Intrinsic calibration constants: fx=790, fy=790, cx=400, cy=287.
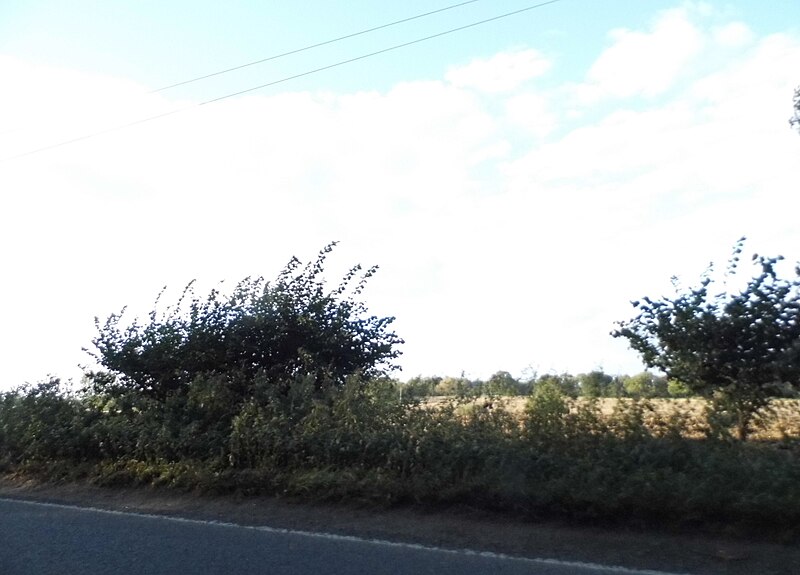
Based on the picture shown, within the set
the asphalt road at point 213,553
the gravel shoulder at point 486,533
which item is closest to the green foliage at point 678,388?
the gravel shoulder at point 486,533

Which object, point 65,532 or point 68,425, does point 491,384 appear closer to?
point 65,532

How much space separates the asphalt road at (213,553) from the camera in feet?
21.5

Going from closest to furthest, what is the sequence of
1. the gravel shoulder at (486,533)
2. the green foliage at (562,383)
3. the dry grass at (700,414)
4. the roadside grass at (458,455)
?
the gravel shoulder at (486,533) < the roadside grass at (458,455) < the dry grass at (700,414) < the green foliage at (562,383)

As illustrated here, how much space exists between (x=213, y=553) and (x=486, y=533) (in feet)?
8.44

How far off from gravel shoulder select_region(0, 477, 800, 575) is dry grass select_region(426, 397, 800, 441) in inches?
73.7

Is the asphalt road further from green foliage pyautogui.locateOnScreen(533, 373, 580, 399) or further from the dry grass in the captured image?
green foliage pyautogui.locateOnScreen(533, 373, 580, 399)

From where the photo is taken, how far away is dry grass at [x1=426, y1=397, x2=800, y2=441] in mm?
8719

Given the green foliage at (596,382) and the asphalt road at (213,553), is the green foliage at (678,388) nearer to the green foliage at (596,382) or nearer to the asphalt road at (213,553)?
the green foliage at (596,382)

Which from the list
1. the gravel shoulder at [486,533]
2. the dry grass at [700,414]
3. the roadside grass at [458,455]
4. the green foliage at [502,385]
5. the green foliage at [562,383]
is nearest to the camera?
the gravel shoulder at [486,533]

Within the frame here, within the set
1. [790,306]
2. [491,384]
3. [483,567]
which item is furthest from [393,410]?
[790,306]

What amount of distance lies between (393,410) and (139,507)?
11.0ft

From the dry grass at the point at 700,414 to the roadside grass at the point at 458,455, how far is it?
2 centimetres

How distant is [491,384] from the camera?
37.8ft

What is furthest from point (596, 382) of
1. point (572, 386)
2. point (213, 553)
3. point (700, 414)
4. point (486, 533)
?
point (213, 553)
